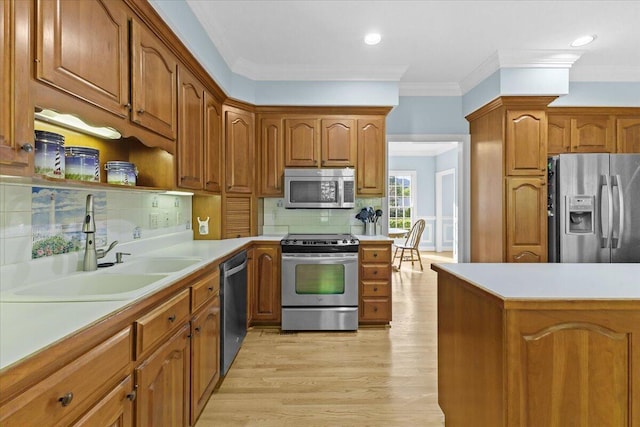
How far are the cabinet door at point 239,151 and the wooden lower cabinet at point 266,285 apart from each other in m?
0.69

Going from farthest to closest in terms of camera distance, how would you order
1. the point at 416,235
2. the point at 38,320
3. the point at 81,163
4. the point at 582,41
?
1. the point at 416,235
2. the point at 582,41
3. the point at 81,163
4. the point at 38,320

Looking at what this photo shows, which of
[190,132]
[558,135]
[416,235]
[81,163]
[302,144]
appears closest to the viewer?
[81,163]

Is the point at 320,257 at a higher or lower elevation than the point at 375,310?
higher

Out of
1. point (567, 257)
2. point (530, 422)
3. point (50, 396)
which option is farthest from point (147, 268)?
point (567, 257)

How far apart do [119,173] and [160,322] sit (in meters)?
0.92

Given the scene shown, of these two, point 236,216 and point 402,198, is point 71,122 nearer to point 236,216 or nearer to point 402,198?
point 236,216

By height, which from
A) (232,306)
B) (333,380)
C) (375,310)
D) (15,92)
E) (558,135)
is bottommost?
(333,380)

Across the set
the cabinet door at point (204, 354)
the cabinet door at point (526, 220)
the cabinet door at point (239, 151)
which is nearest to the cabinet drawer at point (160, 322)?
the cabinet door at point (204, 354)

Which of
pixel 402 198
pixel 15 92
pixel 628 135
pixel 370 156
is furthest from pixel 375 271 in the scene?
pixel 402 198

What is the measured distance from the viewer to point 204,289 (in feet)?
6.29

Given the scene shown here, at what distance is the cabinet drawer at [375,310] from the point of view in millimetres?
3371

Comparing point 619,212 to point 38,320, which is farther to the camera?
point 619,212

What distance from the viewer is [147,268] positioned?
6.72ft

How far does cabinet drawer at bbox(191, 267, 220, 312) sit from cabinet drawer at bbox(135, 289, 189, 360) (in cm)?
9
